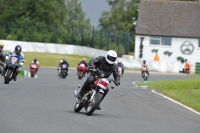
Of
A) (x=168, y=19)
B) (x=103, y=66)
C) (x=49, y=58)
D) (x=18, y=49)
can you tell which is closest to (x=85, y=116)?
(x=103, y=66)

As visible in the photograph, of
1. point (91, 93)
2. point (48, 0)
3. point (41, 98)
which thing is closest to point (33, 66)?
point (41, 98)

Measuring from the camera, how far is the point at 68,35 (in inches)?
3007

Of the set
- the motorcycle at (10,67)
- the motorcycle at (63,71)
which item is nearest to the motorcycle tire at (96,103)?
the motorcycle at (10,67)

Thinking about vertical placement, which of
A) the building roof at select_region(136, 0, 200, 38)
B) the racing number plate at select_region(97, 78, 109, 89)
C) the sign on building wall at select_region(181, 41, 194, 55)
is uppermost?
the building roof at select_region(136, 0, 200, 38)

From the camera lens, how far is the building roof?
75.4 metres

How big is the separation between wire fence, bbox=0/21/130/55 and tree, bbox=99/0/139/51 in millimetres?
33019

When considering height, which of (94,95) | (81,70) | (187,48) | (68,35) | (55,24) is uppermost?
(55,24)

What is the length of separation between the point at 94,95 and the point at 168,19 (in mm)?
61093

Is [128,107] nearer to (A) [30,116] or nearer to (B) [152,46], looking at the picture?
(A) [30,116]

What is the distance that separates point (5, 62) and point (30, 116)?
1176 centimetres

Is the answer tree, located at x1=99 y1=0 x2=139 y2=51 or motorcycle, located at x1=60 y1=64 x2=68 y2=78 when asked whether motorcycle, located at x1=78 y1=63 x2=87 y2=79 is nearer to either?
motorcycle, located at x1=60 y1=64 x2=68 y2=78

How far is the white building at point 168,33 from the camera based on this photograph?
7462 centimetres

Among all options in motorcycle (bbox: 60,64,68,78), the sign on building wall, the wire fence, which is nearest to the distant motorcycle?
motorcycle (bbox: 60,64,68,78)

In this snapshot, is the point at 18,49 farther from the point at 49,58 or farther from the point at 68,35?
the point at 68,35
